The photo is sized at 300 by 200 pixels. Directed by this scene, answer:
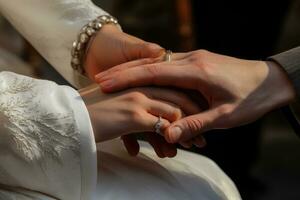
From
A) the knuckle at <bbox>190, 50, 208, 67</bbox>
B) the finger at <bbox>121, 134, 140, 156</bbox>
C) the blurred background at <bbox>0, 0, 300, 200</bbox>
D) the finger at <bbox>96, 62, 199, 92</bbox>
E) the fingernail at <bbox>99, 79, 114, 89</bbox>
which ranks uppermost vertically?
the knuckle at <bbox>190, 50, 208, 67</bbox>

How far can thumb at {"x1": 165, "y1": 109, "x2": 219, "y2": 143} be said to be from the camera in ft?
2.76

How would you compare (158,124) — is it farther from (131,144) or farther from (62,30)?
(62,30)

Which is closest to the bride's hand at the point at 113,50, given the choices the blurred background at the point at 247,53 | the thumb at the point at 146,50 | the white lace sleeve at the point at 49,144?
the thumb at the point at 146,50

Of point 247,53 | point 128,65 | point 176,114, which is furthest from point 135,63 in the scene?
point 247,53

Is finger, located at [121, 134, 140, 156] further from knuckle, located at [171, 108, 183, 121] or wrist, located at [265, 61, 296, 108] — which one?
wrist, located at [265, 61, 296, 108]

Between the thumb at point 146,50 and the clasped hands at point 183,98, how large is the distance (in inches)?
3.1

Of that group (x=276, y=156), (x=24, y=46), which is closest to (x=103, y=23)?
(x=24, y=46)

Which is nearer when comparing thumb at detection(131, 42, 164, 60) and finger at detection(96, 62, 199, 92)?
finger at detection(96, 62, 199, 92)

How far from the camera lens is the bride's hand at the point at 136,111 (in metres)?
0.84

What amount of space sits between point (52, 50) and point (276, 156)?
1.19 metres

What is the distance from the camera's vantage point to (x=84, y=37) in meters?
1.10

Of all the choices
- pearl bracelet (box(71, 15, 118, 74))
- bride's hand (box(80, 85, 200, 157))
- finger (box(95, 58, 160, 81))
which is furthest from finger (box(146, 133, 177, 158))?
pearl bracelet (box(71, 15, 118, 74))

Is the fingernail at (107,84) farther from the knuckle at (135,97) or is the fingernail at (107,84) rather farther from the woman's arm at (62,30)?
the woman's arm at (62,30)

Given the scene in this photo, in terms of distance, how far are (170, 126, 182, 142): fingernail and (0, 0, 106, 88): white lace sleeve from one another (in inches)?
12.7
